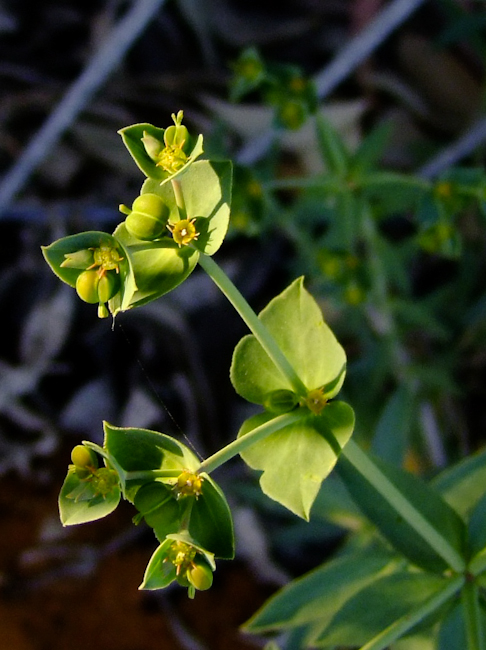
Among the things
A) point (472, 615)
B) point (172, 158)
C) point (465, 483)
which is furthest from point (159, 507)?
point (465, 483)

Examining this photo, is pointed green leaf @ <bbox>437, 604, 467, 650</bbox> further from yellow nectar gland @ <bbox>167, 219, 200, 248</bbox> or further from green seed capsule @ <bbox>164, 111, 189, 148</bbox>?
green seed capsule @ <bbox>164, 111, 189, 148</bbox>

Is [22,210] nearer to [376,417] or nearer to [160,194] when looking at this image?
[376,417]

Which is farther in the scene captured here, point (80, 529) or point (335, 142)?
point (80, 529)

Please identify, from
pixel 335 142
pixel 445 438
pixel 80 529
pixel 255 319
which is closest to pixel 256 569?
pixel 80 529

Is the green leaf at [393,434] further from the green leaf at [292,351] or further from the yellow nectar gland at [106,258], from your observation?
the yellow nectar gland at [106,258]

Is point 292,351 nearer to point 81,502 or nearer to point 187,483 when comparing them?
point 187,483

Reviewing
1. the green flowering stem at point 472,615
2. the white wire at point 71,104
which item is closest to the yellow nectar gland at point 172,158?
the green flowering stem at point 472,615
